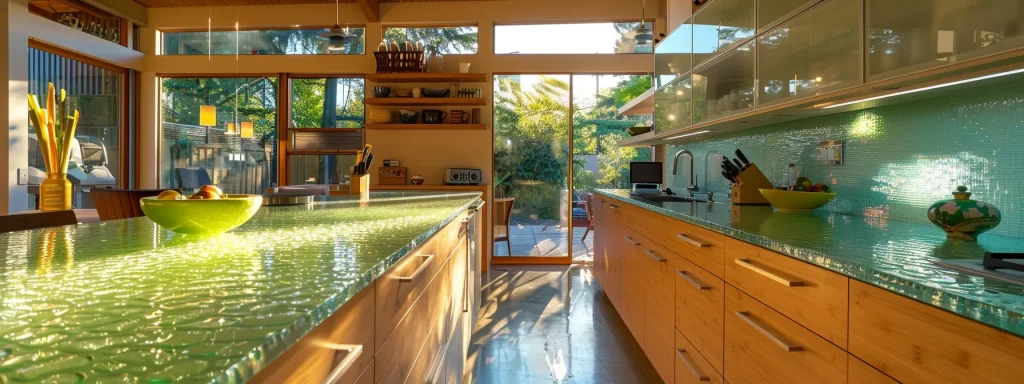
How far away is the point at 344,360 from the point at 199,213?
66cm

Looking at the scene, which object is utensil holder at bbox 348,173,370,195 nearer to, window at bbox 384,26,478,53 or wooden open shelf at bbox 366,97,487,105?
wooden open shelf at bbox 366,97,487,105

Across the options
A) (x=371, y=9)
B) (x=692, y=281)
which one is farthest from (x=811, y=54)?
(x=371, y=9)

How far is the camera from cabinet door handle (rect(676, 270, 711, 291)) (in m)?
1.82

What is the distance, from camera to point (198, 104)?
599 cm

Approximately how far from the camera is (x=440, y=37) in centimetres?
580

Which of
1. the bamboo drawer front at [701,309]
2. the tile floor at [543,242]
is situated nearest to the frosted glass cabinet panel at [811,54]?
the bamboo drawer front at [701,309]

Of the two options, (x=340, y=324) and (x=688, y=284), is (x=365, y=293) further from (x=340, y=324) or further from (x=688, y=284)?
(x=688, y=284)

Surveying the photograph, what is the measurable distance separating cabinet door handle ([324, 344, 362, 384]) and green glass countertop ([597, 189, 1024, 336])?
2.74 ft

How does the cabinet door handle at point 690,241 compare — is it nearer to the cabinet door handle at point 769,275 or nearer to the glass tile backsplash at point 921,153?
the cabinet door handle at point 769,275

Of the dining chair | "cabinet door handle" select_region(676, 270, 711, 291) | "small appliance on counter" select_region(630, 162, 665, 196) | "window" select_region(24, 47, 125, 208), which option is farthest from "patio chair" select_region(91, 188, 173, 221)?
"small appliance on counter" select_region(630, 162, 665, 196)

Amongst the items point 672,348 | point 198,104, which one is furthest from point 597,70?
point 198,104

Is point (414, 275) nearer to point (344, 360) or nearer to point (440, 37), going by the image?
point (344, 360)

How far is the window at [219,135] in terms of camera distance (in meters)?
5.90

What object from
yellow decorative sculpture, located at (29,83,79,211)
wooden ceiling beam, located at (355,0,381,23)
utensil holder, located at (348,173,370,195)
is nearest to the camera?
yellow decorative sculpture, located at (29,83,79,211)
